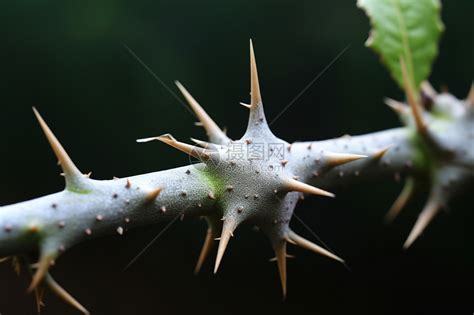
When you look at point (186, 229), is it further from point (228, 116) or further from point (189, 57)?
point (189, 57)

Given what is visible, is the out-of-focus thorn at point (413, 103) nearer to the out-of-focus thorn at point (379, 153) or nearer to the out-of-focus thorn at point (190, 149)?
the out-of-focus thorn at point (379, 153)

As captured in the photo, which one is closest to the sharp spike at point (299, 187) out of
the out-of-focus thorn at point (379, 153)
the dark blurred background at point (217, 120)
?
the out-of-focus thorn at point (379, 153)

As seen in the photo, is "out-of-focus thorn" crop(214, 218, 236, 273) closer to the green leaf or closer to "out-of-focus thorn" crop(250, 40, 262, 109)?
"out-of-focus thorn" crop(250, 40, 262, 109)

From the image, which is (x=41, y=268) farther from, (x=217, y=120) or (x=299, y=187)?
(x=217, y=120)

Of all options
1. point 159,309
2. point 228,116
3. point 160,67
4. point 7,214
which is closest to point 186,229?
point 159,309

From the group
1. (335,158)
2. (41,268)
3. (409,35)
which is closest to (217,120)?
(409,35)

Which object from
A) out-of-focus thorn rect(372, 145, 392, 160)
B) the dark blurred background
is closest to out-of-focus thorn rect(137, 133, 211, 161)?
out-of-focus thorn rect(372, 145, 392, 160)
